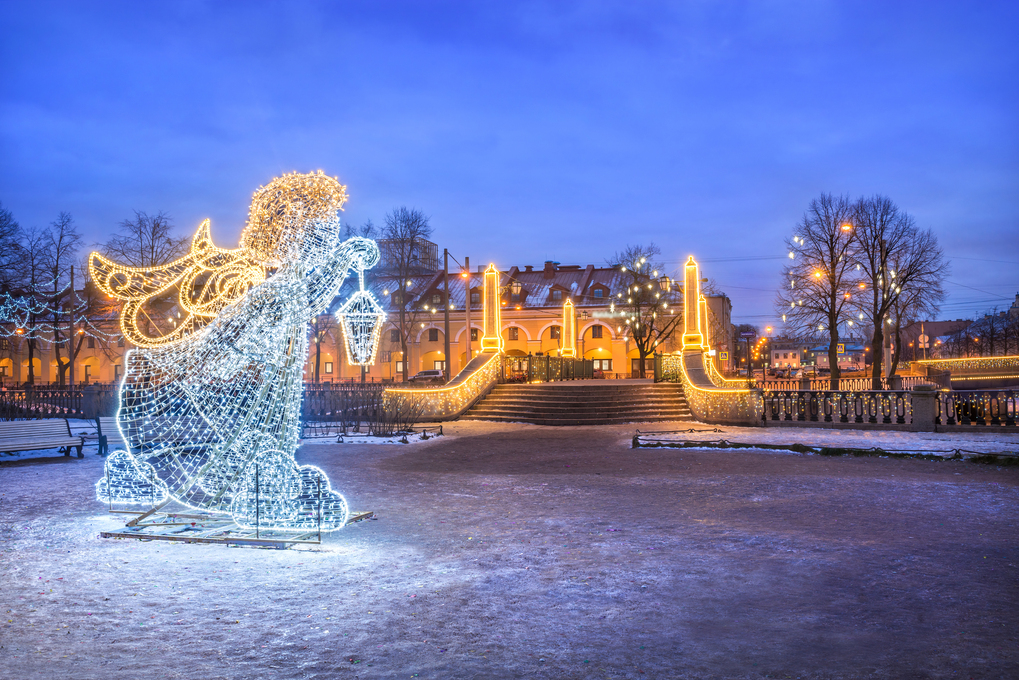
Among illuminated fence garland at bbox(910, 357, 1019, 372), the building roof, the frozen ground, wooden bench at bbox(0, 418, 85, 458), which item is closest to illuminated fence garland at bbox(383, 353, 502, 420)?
wooden bench at bbox(0, 418, 85, 458)

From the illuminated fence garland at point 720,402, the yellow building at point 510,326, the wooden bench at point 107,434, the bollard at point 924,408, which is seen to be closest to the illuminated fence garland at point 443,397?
the illuminated fence garland at point 720,402

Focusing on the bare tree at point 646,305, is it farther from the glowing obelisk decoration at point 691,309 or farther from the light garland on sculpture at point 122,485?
the light garland on sculpture at point 122,485

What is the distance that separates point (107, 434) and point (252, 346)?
44.9 feet

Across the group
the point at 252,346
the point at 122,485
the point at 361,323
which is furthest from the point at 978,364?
the point at 122,485

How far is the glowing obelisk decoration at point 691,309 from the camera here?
971 inches

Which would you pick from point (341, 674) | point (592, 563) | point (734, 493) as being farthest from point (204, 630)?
point (734, 493)

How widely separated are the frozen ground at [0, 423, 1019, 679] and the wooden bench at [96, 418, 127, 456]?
5.49 meters

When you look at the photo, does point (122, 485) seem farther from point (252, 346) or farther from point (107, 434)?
point (107, 434)

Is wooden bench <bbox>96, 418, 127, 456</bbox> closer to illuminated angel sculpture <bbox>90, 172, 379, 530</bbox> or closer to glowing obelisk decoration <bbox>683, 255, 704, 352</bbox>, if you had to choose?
illuminated angel sculpture <bbox>90, 172, 379, 530</bbox>

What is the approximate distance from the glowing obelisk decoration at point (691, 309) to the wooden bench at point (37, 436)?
58.7 feet

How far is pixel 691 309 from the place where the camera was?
987 inches

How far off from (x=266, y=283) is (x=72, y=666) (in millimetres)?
3766

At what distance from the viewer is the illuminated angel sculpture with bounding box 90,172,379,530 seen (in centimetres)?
698

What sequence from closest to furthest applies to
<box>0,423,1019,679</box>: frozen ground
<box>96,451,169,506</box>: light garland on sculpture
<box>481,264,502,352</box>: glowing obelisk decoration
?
<box>0,423,1019,679</box>: frozen ground
<box>96,451,169,506</box>: light garland on sculpture
<box>481,264,502,352</box>: glowing obelisk decoration
